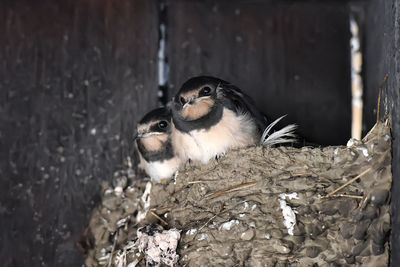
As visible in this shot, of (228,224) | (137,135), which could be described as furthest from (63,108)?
(228,224)

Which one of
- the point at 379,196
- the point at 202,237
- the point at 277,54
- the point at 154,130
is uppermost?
the point at 277,54

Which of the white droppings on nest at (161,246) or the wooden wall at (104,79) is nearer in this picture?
the white droppings on nest at (161,246)

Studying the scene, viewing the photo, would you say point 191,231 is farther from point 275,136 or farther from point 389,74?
point 389,74

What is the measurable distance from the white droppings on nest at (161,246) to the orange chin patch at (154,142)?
75 cm

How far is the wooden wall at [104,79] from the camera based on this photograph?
336 centimetres

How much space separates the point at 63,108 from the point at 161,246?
114 cm

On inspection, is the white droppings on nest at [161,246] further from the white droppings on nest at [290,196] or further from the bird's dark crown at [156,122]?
the bird's dark crown at [156,122]

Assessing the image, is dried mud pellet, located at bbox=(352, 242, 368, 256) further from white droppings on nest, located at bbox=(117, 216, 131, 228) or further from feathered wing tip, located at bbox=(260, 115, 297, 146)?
white droppings on nest, located at bbox=(117, 216, 131, 228)

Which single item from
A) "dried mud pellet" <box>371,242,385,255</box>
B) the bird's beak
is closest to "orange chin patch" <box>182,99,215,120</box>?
the bird's beak

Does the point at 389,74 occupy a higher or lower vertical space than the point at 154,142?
higher

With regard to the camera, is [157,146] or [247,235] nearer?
[247,235]

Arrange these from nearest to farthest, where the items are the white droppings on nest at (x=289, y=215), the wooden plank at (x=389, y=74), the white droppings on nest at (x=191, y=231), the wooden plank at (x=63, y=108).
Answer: the wooden plank at (x=389, y=74) → the white droppings on nest at (x=289, y=215) → the white droppings on nest at (x=191, y=231) → the wooden plank at (x=63, y=108)

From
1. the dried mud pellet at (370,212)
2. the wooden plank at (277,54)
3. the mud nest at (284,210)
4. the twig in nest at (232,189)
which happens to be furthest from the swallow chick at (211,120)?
the dried mud pellet at (370,212)

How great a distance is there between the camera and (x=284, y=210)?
2.74 metres
